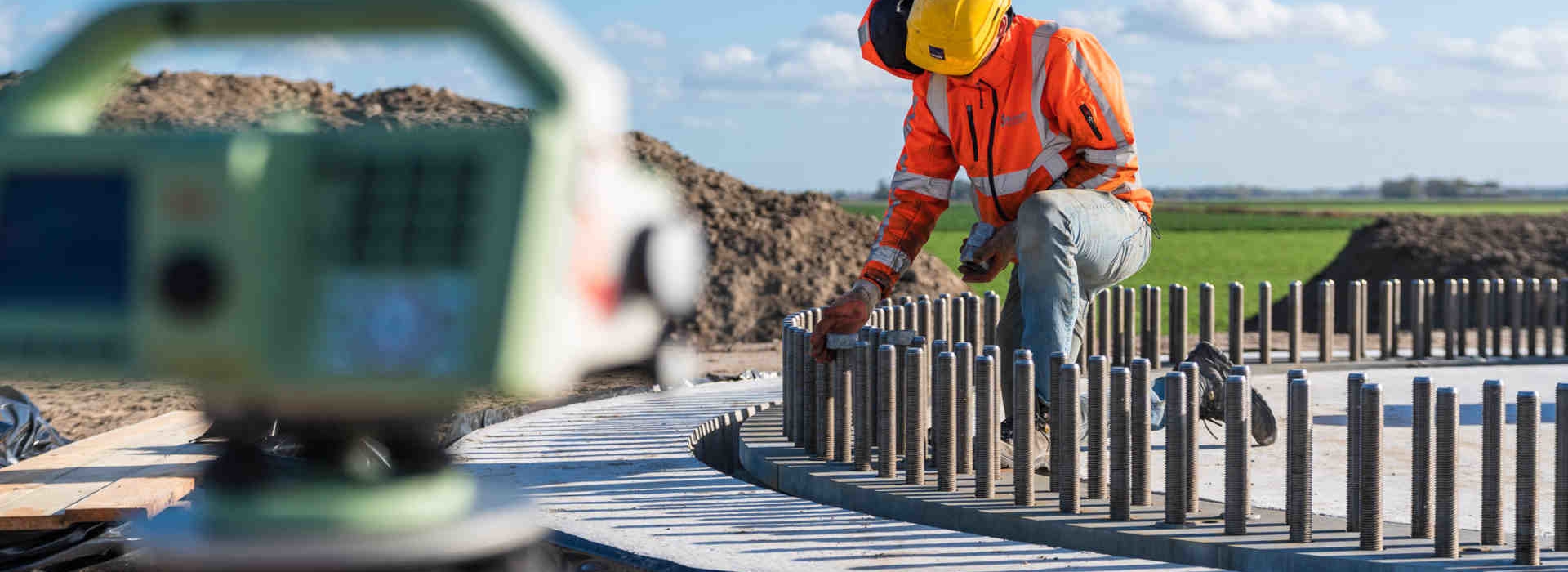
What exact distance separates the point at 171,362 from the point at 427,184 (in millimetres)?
220

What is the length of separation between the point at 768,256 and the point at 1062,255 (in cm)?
1581

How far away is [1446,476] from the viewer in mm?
4672

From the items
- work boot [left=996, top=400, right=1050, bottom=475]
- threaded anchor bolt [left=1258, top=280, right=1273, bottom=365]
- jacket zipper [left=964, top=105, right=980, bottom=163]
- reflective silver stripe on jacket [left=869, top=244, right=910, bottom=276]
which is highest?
jacket zipper [left=964, top=105, right=980, bottom=163]

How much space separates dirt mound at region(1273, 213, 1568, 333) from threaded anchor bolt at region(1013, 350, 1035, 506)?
16768 mm

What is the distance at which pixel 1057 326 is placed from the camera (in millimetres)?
5629

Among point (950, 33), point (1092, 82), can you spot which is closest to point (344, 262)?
point (950, 33)

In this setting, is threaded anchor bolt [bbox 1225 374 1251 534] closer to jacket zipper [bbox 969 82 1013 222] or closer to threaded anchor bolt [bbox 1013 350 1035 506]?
threaded anchor bolt [bbox 1013 350 1035 506]

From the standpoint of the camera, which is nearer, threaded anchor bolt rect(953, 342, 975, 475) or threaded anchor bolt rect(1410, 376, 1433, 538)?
threaded anchor bolt rect(1410, 376, 1433, 538)

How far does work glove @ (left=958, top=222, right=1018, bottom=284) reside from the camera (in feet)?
18.6

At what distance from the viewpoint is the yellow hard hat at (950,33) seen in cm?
489

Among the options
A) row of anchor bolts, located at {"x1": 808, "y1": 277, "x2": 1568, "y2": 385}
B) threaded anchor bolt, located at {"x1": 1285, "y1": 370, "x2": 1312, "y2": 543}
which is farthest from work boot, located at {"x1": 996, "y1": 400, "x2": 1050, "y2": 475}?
row of anchor bolts, located at {"x1": 808, "y1": 277, "x2": 1568, "y2": 385}

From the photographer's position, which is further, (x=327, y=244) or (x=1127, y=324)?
(x=1127, y=324)

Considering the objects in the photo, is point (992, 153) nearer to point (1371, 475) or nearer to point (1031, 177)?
point (1031, 177)

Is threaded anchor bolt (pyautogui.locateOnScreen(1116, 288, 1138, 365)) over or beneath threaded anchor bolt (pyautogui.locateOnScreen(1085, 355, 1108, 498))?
over
